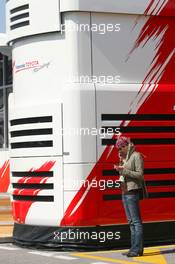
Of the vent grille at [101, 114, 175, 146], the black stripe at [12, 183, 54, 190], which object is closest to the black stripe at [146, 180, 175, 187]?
the vent grille at [101, 114, 175, 146]

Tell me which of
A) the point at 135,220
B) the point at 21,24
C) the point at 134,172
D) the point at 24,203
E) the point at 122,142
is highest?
the point at 21,24

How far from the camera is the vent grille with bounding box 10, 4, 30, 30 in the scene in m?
11.1

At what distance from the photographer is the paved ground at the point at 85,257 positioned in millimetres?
9562

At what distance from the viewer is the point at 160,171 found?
11.0 metres

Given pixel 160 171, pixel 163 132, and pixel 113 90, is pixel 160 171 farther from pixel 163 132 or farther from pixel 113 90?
pixel 113 90

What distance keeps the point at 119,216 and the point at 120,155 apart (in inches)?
48.0

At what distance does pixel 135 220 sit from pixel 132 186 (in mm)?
501

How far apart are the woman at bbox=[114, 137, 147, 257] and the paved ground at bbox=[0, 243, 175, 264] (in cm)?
27

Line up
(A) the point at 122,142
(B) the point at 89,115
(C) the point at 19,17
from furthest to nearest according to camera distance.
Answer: (C) the point at 19,17
(B) the point at 89,115
(A) the point at 122,142

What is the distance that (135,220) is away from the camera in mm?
9898

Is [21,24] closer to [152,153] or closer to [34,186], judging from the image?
[34,186]

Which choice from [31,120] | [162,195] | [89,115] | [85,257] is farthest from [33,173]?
[162,195]

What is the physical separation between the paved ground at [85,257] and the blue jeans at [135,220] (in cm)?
18

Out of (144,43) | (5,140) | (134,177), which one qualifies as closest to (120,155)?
(134,177)
